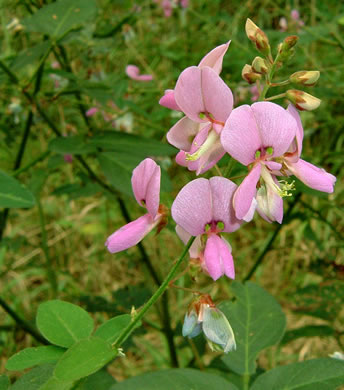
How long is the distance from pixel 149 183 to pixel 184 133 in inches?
4.1

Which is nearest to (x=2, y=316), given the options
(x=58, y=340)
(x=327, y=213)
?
(x=327, y=213)

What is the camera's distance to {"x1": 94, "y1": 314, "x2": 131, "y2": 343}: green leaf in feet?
2.67

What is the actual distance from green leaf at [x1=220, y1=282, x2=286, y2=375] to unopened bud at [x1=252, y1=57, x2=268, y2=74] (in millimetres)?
493

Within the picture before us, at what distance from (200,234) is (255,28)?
336mm

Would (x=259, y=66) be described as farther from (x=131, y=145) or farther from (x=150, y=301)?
(x=131, y=145)

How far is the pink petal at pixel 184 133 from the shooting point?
87 centimetres

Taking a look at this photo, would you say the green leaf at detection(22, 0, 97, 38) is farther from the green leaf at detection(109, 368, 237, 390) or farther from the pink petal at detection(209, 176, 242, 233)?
the green leaf at detection(109, 368, 237, 390)

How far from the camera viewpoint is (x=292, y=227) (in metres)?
3.05

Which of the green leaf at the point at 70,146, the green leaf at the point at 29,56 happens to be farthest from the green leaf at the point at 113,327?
the green leaf at the point at 29,56

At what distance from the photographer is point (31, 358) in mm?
795

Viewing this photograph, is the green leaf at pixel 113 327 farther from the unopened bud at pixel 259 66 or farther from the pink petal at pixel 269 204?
the unopened bud at pixel 259 66

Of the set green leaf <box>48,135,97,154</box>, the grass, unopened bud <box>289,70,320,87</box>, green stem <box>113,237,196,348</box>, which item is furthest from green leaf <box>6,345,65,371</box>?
the grass

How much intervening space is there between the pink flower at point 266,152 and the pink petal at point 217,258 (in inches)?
2.9

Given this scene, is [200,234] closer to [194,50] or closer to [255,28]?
[255,28]
